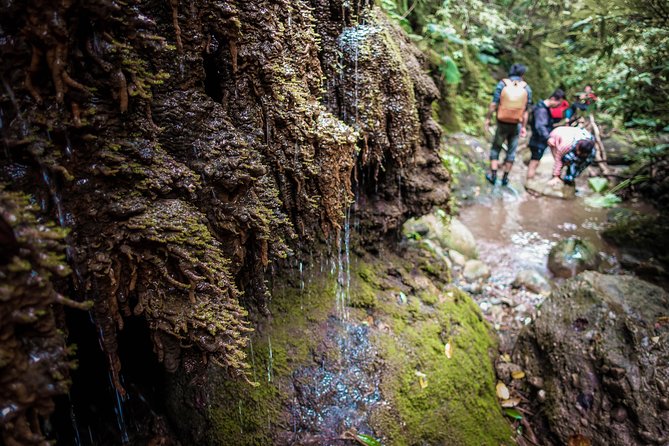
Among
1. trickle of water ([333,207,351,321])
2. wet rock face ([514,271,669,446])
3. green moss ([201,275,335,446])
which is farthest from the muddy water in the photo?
green moss ([201,275,335,446])

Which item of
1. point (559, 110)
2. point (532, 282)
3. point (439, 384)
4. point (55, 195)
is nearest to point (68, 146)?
point (55, 195)

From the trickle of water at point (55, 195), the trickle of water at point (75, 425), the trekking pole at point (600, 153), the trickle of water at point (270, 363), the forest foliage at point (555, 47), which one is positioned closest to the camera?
the trickle of water at point (55, 195)

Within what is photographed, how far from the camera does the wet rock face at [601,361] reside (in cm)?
379

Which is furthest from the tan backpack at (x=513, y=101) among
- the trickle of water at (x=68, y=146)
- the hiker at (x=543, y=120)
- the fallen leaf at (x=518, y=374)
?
the trickle of water at (x=68, y=146)

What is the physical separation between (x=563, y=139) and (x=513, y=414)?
442 centimetres

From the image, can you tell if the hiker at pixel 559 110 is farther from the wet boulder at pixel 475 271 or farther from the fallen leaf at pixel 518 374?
the fallen leaf at pixel 518 374

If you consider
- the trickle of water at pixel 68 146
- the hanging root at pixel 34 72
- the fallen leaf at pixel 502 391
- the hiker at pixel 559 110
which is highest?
the hanging root at pixel 34 72

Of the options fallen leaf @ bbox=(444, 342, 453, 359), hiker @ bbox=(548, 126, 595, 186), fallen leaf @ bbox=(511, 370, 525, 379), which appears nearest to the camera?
fallen leaf @ bbox=(444, 342, 453, 359)

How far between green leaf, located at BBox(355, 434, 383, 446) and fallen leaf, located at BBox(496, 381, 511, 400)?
6.84 feet

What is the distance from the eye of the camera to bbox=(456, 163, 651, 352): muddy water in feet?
19.8

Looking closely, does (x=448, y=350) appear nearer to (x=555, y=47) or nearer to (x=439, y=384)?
(x=439, y=384)

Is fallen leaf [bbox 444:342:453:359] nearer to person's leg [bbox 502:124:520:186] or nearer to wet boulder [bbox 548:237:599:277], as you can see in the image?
wet boulder [bbox 548:237:599:277]

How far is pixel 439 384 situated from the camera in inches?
143

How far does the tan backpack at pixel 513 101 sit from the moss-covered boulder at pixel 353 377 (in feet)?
15.4
